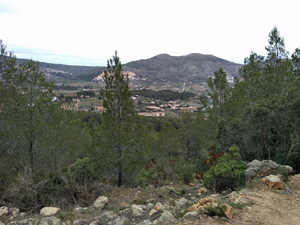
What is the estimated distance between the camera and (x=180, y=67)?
163625 mm

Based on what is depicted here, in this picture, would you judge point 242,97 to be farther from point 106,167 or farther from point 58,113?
point 58,113

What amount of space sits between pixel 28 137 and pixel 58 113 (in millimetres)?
2455

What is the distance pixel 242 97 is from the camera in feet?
43.1

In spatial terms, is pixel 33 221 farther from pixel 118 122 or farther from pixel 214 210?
pixel 118 122

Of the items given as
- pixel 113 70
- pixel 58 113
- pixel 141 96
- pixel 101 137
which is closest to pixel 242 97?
pixel 113 70

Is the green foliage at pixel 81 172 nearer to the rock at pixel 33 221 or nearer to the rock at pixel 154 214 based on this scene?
the rock at pixel 33 221

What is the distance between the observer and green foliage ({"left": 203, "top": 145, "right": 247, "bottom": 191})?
658cm

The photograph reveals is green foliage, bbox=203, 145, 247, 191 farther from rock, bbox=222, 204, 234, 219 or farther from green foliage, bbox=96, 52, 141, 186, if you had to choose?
green foliage, bbox=96, 52, 141, 186

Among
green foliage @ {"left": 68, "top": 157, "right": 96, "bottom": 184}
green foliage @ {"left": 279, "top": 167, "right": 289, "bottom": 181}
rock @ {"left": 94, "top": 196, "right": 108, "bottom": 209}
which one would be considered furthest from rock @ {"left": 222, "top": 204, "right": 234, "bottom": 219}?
green foliage @ {"left": 68, "top": 157, "right": 96, "bottom": 184}

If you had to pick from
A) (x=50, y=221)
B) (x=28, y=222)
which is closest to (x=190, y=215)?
(x=50, y=221)

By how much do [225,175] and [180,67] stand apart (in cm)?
16437

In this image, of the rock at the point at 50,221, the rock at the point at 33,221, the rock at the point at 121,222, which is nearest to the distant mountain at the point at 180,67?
the rock at the point at 121,222

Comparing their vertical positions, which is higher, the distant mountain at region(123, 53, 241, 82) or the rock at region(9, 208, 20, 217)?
the distant mountain at region(123, 53, 241, 82)

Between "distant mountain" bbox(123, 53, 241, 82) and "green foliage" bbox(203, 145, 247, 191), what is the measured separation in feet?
466
